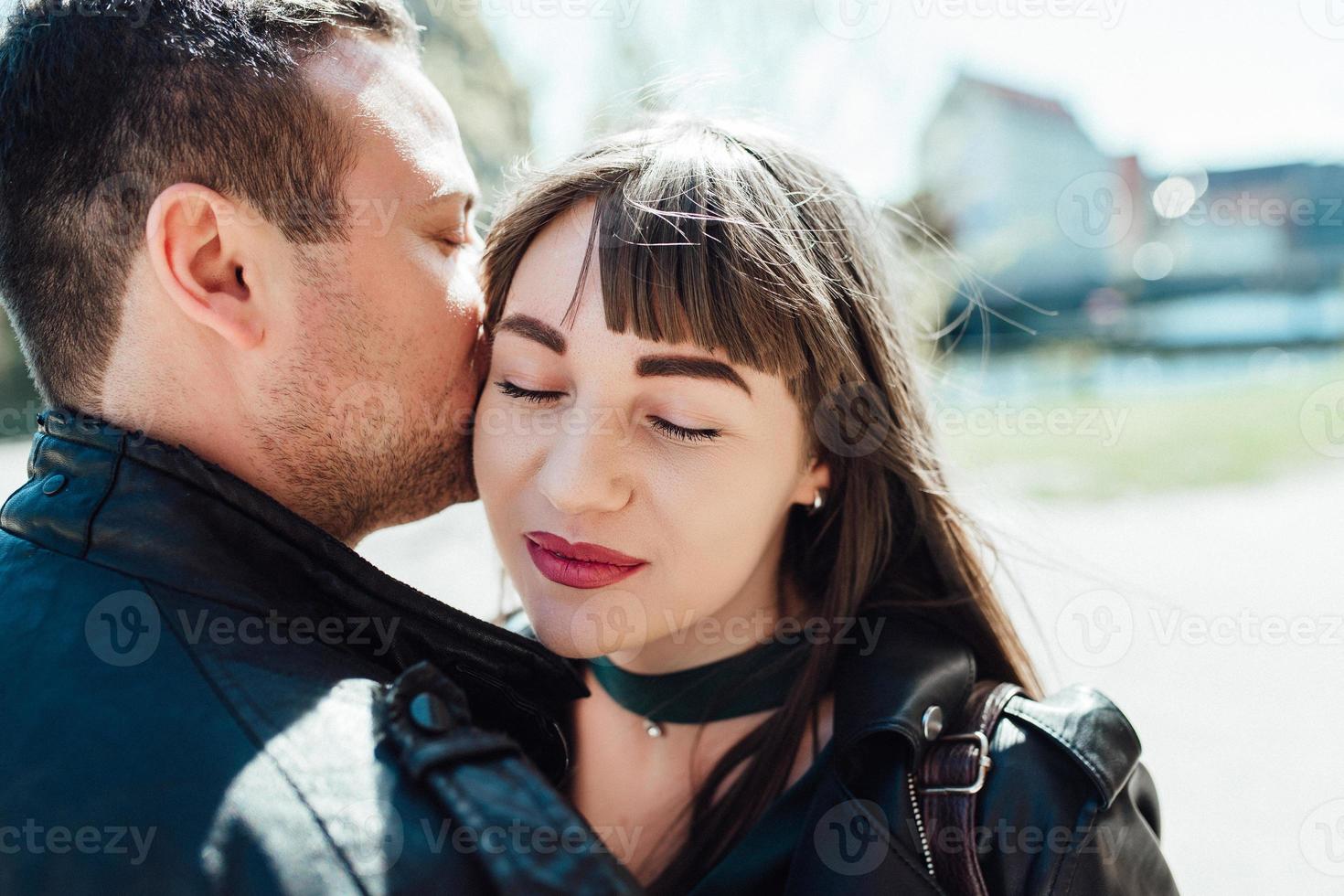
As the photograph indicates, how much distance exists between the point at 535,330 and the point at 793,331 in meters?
0.47

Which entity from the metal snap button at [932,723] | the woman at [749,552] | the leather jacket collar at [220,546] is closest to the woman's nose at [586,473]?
the woman at [749,552]

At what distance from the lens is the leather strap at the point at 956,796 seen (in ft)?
5.23

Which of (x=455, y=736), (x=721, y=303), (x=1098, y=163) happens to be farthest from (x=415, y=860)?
(x=1098, y=163)

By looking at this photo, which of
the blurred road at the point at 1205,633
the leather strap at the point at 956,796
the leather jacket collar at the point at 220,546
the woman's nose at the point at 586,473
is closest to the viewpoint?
the leather jacket collar at the point at 220,546

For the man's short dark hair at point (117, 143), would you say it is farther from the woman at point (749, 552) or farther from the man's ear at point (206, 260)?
the woman at point (749, 552)

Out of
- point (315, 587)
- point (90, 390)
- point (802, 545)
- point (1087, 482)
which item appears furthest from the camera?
point (1087, 482)

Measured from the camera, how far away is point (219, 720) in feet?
4.08

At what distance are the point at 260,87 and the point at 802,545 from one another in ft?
4.60

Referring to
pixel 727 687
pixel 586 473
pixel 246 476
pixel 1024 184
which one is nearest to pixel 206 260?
pixel 246 476

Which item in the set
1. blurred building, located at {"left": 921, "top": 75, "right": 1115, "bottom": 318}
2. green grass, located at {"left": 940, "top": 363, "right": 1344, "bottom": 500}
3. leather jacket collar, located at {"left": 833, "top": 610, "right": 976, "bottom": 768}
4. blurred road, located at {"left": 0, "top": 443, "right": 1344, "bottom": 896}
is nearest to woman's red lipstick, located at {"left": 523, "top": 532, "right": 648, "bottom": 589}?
leather jacket collar, located at {"left": 833, "top": 610, "right": 976, "bottom": 768}

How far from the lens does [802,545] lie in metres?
2.28

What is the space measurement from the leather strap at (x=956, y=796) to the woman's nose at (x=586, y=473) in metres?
0.68

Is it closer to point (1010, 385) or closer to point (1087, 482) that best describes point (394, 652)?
point (1087, 482)

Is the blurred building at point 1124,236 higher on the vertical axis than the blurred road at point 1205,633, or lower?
higher
